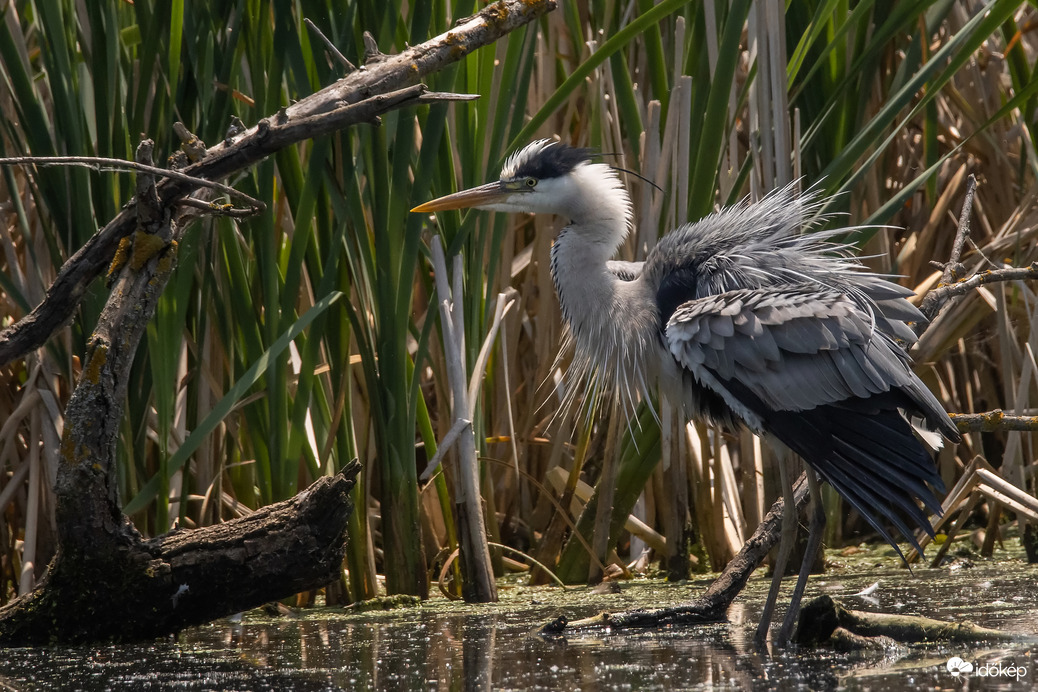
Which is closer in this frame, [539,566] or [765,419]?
[765,419]

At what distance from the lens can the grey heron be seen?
326cm

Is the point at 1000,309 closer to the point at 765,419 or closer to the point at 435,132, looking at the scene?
the point at 765,419

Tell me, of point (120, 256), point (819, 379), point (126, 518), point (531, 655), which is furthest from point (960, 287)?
point (126, 518)

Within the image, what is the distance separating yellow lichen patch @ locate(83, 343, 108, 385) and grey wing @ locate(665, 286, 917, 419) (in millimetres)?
1638

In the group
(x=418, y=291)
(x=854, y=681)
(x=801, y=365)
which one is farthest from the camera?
(x=418, y=291)

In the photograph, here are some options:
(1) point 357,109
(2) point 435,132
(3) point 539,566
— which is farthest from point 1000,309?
(1) point 357,109

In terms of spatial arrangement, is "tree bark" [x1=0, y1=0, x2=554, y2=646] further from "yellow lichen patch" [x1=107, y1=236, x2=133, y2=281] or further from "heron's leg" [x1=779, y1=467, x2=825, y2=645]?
"heron's leg" [x1=779, y1=467, x2=825, y2=645]

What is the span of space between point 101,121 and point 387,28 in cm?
94

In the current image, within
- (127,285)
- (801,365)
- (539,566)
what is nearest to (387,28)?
(127,285)

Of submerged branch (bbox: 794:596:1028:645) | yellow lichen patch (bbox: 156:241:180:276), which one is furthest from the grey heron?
yellow lichen patch (bbox: 156:241:180:276)

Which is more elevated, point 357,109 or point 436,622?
point 357,109

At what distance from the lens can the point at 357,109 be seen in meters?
2.74

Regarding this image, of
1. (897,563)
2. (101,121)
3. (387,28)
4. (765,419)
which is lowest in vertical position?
(897,563)

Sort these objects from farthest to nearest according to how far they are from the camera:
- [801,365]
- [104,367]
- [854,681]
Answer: [801,365] → [104,367] → [854,681]
